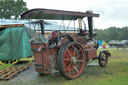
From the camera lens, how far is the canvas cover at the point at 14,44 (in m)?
8.50

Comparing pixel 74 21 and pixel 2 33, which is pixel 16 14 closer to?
pixel 2 33

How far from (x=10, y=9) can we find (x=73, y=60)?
1351 inches

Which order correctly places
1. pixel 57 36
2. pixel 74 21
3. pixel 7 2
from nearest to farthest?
pixel 57 36 < pixel 74 21 < pixel 7 2

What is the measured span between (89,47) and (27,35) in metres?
4.22

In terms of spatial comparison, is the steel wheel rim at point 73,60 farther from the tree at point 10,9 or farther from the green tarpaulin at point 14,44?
the tree at point 10,9

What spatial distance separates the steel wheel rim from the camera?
4578 mm

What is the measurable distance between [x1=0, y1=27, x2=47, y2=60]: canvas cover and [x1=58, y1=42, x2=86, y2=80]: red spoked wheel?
170 inches

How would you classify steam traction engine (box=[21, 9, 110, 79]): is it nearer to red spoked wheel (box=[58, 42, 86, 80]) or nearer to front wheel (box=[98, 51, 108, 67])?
red spoked wheel (box=[58, 42, 86, 80])

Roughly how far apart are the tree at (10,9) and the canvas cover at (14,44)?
91.1 feet

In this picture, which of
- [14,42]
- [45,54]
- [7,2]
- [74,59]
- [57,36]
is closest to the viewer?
[45,54]

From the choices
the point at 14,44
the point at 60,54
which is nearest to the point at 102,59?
the point at 60,54

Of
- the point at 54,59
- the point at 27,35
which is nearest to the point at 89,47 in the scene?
the point at 54,59

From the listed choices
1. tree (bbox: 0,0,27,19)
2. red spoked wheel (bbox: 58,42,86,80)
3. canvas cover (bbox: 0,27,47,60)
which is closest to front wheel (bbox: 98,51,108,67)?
red spoked wheel (bbox: 58,42,86,80)

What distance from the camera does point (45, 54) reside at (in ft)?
14.4
